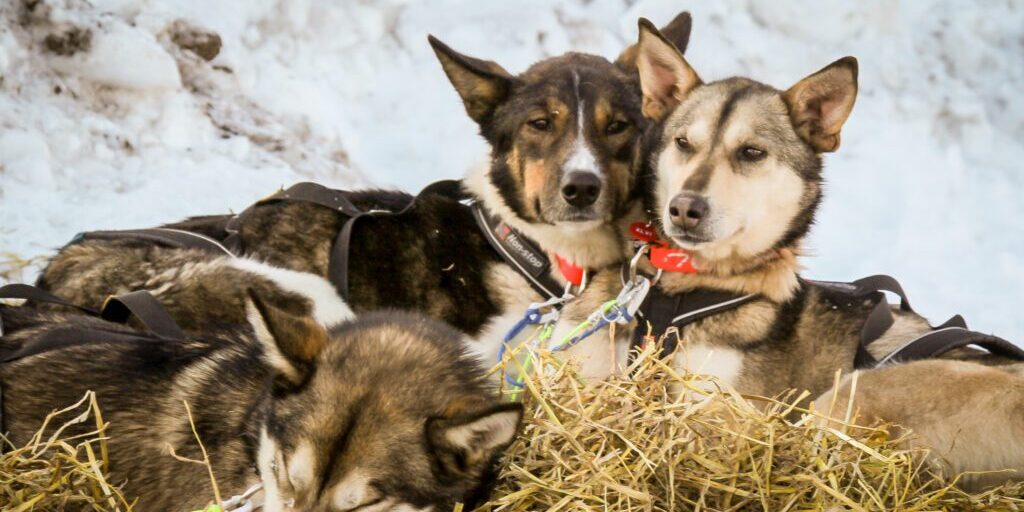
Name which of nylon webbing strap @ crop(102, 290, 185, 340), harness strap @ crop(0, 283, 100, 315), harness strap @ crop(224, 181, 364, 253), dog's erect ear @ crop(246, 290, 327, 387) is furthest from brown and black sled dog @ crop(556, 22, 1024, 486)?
harness strap @ crop(0, 283, 100, 315)

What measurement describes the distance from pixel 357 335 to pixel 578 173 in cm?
152

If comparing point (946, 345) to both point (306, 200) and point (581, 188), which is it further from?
point (306, 200)

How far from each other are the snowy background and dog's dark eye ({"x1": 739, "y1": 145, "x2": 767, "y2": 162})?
1891mm

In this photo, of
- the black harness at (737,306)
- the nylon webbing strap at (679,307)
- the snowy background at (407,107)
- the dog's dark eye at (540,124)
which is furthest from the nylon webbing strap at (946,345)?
the snowy background at (407,107)

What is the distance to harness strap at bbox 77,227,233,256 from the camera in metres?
4.13

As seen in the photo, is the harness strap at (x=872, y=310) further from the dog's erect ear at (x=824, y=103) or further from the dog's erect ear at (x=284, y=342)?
the dog's erect ear at (x=284, y=342)

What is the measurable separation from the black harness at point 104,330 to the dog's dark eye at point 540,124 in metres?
1.76

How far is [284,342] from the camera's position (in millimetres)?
2590

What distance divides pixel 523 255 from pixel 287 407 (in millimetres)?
1978

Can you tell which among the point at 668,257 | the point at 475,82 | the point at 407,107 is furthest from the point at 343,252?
the point at 407,107

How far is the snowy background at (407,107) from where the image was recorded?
5.96 meters

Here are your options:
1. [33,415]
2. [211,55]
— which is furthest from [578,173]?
[211,55]

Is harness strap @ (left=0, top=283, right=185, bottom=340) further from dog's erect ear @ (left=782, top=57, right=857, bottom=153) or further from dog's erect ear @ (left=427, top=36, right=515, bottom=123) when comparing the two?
dog's erect ear @ (left=782, top=57, right=857, bottom=153)

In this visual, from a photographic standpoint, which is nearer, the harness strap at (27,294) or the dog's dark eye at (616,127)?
the harness strap at (27,294)
